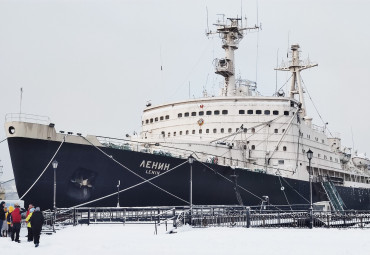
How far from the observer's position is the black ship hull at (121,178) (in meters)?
26.1

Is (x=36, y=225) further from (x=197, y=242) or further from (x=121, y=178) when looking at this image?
(x=121, y=178)

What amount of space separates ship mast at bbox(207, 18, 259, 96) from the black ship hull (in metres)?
11.7

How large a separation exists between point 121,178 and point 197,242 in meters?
10.9

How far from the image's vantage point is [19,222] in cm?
1892

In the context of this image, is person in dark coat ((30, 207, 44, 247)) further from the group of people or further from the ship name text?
the ship name text

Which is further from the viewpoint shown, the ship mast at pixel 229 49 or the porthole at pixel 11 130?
the ship mast at pixel 229 49

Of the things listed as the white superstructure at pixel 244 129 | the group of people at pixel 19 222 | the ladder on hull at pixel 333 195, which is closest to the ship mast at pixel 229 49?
the white superstructure at pixel 244 129

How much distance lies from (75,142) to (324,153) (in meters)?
26.4

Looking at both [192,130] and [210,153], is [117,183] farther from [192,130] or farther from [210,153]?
[192,130]

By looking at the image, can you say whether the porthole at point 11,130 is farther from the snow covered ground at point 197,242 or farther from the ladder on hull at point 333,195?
the ladder on hull at point 333,195

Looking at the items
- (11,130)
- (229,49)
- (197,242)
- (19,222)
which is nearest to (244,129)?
(229,49)

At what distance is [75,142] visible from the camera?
1074 inches

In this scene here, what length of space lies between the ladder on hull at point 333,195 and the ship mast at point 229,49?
10.8 metres

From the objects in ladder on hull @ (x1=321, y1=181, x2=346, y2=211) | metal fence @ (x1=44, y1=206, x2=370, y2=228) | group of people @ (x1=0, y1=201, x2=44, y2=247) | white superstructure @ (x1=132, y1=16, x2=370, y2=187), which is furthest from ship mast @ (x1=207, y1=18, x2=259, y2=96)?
group of people @ (x1=0, y1=201, x2=44, y2=247)
